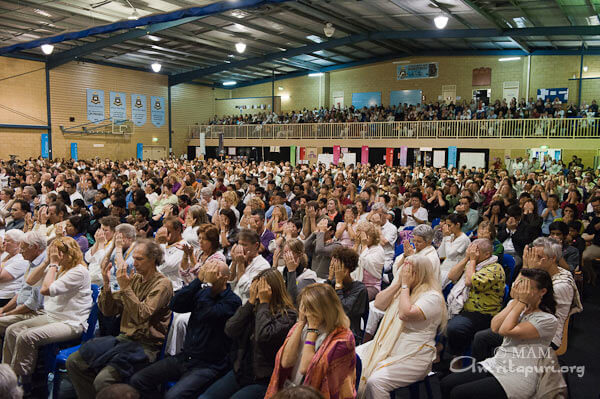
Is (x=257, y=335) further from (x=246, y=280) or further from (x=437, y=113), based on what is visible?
(x=437, y=113)

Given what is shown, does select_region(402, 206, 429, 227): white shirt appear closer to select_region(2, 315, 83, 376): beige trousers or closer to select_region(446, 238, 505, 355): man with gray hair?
select_region(446, 238, 505, 355): man with gray hair

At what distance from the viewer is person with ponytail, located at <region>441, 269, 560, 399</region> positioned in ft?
8.84

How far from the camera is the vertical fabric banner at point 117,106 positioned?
22625mm

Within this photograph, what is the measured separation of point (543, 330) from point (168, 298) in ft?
8.36

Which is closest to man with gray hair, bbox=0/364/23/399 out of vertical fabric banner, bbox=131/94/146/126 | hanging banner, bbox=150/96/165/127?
vertical fabric banner, bbox=131/94/146/126

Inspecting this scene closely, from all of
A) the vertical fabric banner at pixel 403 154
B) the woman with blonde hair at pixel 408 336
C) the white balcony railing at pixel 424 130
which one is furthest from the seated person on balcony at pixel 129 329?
the white balcony railing at pixel 424 130

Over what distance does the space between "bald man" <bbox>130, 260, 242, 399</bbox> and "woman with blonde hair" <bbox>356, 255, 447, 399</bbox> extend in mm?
992

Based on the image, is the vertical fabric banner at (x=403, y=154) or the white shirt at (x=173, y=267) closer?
the white shirt at (x=173, y=267)

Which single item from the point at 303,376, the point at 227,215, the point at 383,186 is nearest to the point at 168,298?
the point at 303,376

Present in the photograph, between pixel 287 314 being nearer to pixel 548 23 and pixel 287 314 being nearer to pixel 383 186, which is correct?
pixel 383 186

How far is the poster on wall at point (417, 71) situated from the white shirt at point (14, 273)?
22.3m

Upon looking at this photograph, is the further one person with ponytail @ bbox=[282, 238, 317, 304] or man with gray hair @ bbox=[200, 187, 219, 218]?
man with gray hair @ bbox=[200, 187, 219, 218]

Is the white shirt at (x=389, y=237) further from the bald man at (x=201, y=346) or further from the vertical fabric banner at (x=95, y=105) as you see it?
the vertical fabric banner at (x=95, y=105)

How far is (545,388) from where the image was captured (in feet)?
8.71
